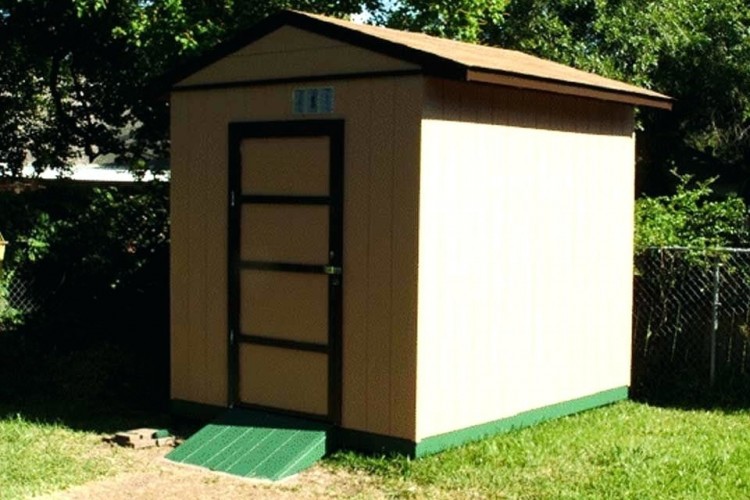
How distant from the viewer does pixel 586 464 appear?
7.32 meters

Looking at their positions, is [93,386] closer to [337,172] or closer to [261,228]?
[261,228]

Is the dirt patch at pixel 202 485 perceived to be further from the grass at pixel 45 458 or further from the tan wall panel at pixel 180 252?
the tan wall panel at pixel 180 252

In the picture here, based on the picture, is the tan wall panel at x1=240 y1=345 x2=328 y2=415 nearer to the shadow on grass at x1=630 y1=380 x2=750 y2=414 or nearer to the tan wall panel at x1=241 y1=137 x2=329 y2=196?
the tan wall panel at x1=241 y1=137 x2=329 y2=196

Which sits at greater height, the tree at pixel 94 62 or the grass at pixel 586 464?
the tree at pixel 94 62

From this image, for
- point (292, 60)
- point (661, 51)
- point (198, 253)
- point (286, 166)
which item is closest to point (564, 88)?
point (292, 60)

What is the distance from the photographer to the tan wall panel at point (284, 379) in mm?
7949

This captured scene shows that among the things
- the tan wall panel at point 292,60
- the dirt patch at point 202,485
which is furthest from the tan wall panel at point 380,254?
the dirt patch at point 202,485

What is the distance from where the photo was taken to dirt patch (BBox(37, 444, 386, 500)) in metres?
6.79

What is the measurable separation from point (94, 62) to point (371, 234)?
9.13 m

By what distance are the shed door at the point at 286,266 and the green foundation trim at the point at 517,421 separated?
2.29 feet

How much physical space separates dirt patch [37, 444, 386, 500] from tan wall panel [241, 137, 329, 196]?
1.93 metres

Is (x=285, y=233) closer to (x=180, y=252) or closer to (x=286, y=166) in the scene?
(x=286, y=166)

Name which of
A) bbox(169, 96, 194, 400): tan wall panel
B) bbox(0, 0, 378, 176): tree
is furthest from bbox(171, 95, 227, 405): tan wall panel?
bbox(0, 0, 378, 176): tree

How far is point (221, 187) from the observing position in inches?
337
